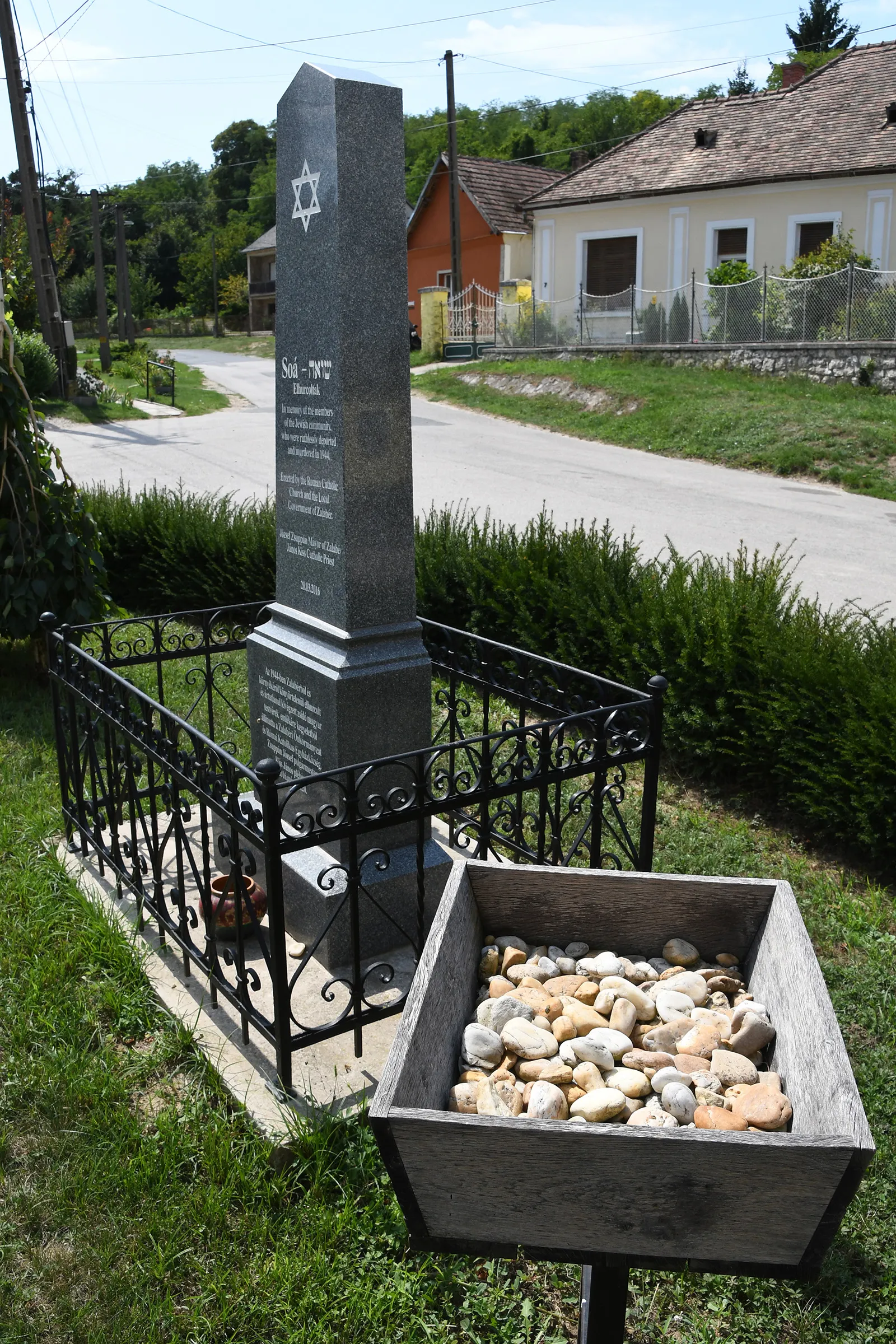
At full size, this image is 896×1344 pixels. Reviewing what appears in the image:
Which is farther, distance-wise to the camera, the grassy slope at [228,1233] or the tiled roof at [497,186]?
the tiled roof at [497,186]

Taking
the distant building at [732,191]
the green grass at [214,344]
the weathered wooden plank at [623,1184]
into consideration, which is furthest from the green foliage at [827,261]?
the green grass at [214,344]

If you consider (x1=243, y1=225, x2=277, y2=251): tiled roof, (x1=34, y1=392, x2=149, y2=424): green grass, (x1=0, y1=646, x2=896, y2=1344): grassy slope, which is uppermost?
(x1=243, y1=225, x2=277, y2=251): tiled roof

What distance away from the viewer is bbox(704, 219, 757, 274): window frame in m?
24.9

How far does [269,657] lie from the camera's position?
4418mm

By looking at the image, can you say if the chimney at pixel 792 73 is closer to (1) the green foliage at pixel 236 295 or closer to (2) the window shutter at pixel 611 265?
(2) the window shutter at pixel 611 265

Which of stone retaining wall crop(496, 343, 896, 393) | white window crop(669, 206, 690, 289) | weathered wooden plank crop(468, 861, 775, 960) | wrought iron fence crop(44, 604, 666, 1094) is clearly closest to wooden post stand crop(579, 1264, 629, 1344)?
weathered wooden plank crop(468, 861, 775, 960)

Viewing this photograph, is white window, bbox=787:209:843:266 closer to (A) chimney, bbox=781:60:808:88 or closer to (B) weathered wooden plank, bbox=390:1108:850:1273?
(A) chimney, bbox=781:60:808:88

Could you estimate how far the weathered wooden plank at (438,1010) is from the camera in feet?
5.53

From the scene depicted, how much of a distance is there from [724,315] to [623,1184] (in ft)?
68.0

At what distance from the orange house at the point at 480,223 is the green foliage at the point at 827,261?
40.1 feet

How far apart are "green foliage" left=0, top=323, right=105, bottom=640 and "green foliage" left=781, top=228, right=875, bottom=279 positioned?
16.9 meters

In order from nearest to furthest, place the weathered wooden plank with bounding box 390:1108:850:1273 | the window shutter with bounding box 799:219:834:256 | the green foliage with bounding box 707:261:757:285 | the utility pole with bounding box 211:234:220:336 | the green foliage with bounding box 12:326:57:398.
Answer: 1. the weathered wooden plank with bounding box 390:1108:850:1273
2. the green foliage with bounding box 12:326:57:398
3. the green foliage with bounding box 707:261:757:285
4. the window shutter with bounding box 799:219:834:256
5. the utility pole with bounding box 211:234:220:336

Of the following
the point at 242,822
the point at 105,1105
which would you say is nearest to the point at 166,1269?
the point at 105,1105

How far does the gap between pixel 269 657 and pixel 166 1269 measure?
2284 mm
